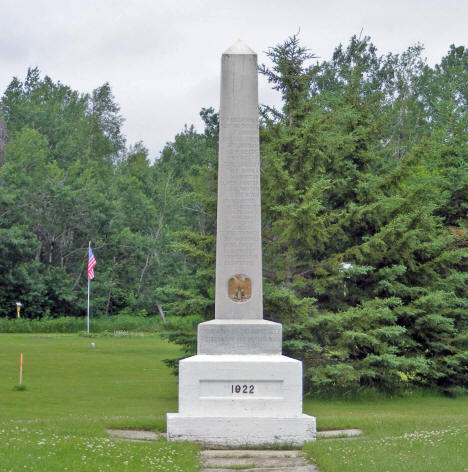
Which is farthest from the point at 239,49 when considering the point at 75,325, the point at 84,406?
the point at 75,325

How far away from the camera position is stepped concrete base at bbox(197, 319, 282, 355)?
10672 mm

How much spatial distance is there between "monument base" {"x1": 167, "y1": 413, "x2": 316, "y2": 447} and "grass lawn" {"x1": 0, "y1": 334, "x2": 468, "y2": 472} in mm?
303

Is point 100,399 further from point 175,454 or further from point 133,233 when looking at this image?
point 133,233

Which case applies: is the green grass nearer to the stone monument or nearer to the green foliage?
the stone monument

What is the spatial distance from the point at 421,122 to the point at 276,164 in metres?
30.9

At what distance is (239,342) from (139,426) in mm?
2337

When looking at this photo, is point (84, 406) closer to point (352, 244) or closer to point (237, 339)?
point (237, 339)

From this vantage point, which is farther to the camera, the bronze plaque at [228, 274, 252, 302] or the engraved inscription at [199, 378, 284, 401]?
the bronze plaque at [228, 274, 252, 302]

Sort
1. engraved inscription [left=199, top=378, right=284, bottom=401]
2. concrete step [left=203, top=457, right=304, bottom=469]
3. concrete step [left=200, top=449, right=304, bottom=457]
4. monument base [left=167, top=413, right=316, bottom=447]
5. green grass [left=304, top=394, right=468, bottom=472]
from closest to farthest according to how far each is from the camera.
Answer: green grass [left=304, top=394, right=468, bottom=472] → concrete step [left=203, top=457, right=304, bottom=469] → concrete step [left=200, top=449, right=304, bottom=457] → monument base [left=167, top=413, right=316, bottom=447] → engraved inscription [left=199, top=378, right=284, bottom=401]

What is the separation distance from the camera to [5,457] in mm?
8531

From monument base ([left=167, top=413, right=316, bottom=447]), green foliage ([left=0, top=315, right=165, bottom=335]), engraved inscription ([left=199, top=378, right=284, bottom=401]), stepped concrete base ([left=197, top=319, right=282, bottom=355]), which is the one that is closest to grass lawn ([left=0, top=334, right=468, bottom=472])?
monument base ([left=167, top=413, right=316, bottom=447])

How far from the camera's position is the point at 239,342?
10672 mm

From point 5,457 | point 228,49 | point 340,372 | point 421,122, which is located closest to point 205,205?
point 340,372

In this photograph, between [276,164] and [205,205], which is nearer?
[276,164]
